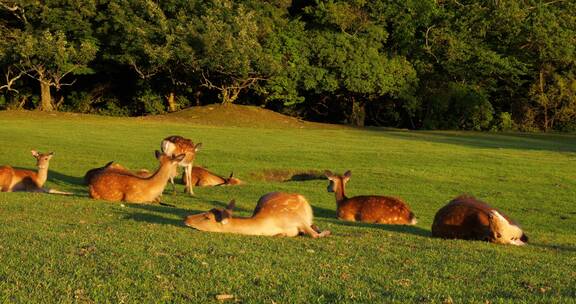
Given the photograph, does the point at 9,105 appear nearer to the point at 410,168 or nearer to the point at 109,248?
the point at 410,168

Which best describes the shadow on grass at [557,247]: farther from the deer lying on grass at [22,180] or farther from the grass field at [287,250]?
the deer lying on grass at [22,180]

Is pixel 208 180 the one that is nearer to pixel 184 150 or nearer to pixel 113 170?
pixel 184 150

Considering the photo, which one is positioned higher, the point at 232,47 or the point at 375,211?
the point at 232,47

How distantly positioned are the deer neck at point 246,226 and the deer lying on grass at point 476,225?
2237 millimetres

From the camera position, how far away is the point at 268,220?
28.4 ft

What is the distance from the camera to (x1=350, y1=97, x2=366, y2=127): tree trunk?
47188 mm

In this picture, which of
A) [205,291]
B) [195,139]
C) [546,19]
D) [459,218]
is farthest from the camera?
[546,19]

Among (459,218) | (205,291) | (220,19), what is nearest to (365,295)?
(205,291)

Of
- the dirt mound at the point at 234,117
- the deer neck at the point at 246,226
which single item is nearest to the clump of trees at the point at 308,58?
the dirt mound at the point at 234,117

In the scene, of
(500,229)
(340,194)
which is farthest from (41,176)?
(500,229)

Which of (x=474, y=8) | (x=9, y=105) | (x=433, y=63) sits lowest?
(x=9, y=105)

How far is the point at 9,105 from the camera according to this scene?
4619cm

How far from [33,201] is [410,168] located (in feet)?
34.8

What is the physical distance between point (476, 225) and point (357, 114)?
38511mm
